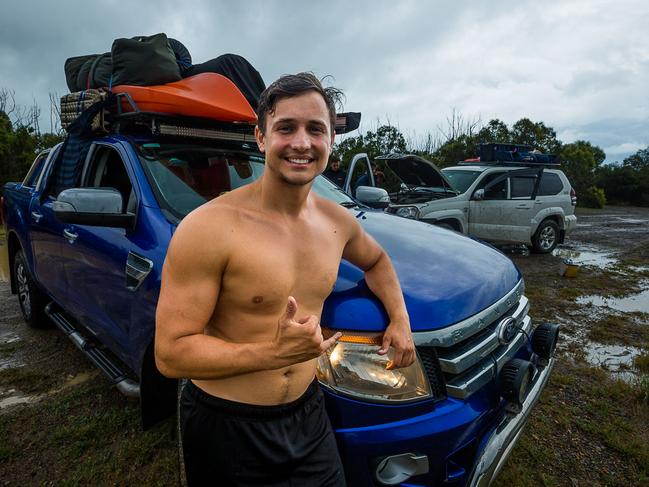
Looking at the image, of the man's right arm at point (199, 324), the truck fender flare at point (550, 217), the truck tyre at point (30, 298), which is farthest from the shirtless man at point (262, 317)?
the truck fender flare at point (550, 217)

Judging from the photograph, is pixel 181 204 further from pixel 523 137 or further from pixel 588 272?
pixel 523 137

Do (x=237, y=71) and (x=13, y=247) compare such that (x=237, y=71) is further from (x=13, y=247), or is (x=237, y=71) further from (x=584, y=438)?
(x=584, y=438)

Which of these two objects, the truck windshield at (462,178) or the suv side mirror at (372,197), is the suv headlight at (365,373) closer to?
the suv side mirror at (372,197)

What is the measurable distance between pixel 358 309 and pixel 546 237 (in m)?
8.41

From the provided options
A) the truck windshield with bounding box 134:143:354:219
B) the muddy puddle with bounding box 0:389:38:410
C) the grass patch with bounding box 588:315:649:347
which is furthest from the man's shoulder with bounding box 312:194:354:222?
the grass patch with bounding box 588:315:649:347

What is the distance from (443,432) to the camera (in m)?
1.49

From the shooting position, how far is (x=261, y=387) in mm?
1301

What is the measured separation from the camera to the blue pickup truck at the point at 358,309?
149 centimetres

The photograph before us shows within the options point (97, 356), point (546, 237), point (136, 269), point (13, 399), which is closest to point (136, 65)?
point (136, 269)

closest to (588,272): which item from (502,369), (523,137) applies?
(502,369)

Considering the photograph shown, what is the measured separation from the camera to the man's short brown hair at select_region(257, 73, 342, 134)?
1359 mm

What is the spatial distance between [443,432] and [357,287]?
0.59m

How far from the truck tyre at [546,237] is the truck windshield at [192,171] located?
6.90 metres

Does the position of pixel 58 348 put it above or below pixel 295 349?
below
